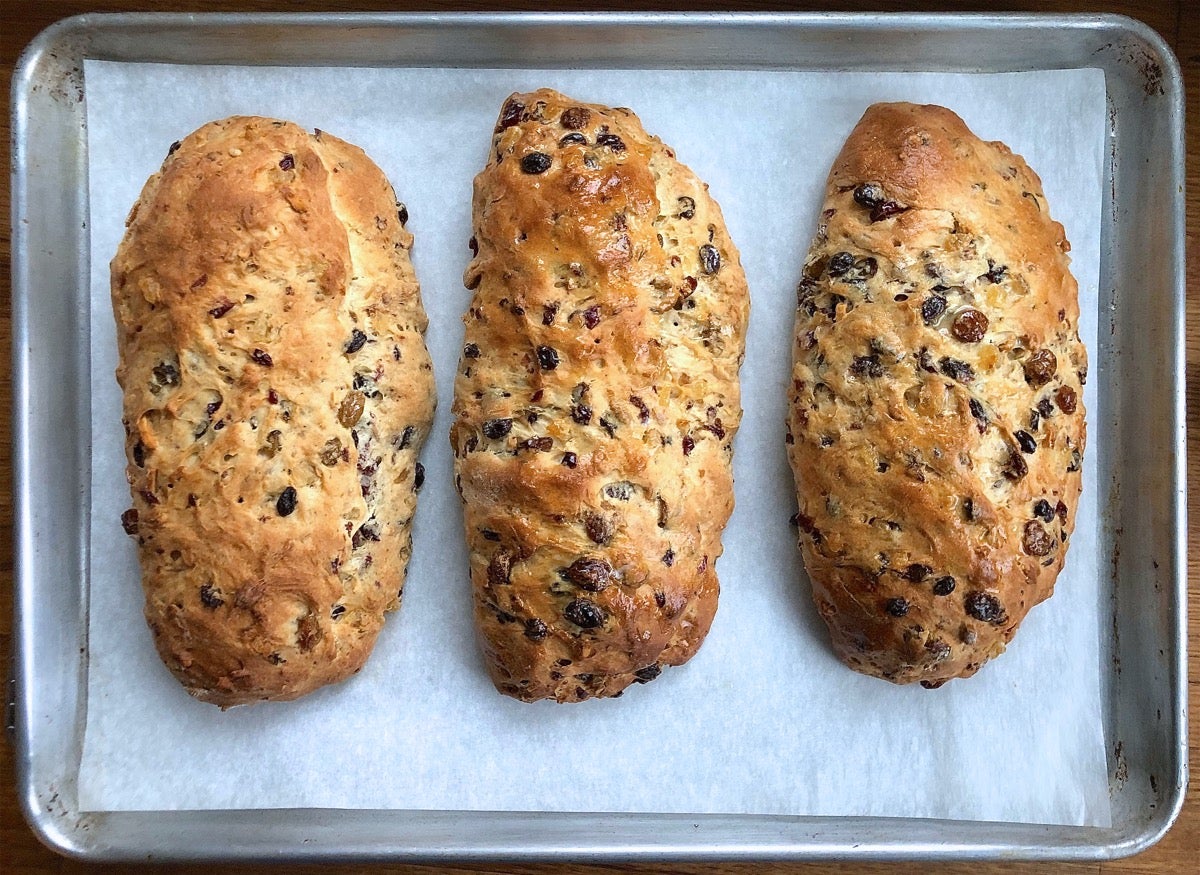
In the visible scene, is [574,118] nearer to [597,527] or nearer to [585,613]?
[597,527]

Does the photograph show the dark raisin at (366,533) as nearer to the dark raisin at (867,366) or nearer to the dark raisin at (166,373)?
the dark raisin at (166,373)

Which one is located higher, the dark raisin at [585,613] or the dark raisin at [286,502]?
the dark raisin at [286,502]

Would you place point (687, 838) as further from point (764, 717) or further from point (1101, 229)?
point (1101, 229)

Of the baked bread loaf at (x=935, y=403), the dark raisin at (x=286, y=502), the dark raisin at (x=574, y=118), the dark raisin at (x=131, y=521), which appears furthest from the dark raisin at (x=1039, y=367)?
the dark raisin at (x=131, y=521)

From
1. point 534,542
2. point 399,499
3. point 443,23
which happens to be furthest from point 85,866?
point 443,23

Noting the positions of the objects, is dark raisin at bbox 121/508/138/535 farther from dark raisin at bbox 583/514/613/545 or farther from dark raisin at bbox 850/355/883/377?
dark raisin at bbox 850/355/883/377

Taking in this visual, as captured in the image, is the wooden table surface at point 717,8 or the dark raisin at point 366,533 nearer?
the dark raisin at point 366,533
